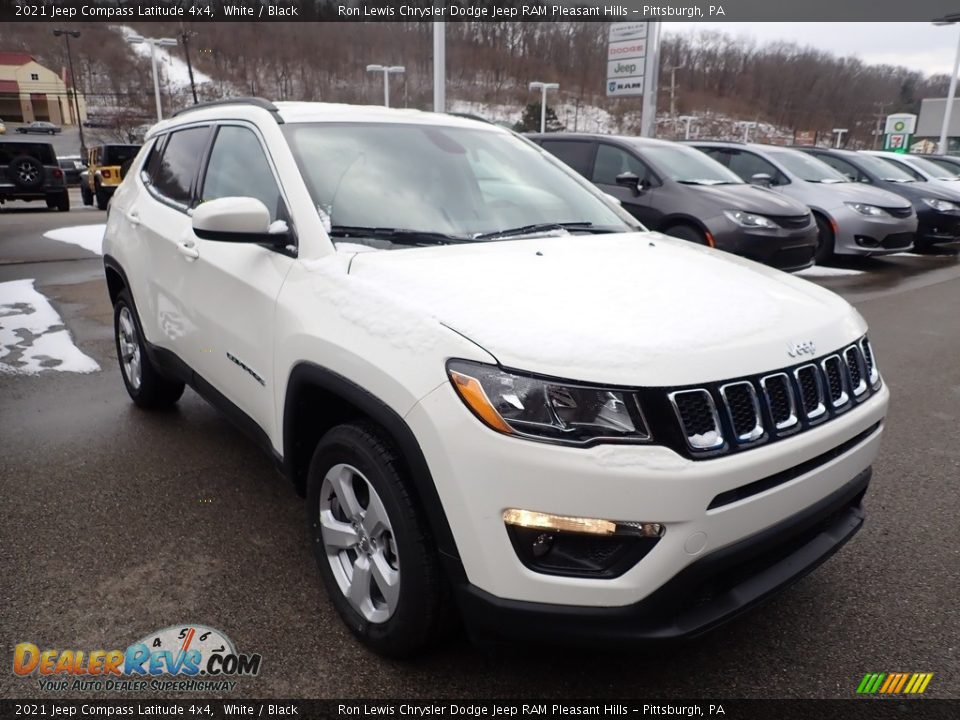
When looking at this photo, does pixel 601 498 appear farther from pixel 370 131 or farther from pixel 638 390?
pixel 370 131

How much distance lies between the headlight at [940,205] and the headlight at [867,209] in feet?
8.04

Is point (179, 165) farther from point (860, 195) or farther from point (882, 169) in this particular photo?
point (882, 169)

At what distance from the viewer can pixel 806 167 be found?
36.2 feet

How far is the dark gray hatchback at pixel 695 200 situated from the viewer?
7578 mm

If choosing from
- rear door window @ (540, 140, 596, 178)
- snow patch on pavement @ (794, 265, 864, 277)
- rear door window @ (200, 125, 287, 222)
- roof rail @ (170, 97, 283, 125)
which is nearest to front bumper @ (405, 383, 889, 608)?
rear door window @ (200, 125, 287, 222)

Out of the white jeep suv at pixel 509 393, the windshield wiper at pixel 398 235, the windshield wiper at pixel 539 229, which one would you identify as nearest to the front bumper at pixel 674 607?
the white jeep suv at pixel 509 393

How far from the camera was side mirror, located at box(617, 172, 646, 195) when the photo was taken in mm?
7728

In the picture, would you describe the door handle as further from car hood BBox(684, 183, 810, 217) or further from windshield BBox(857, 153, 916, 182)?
windshield BBox(857, 153, 916, 182)

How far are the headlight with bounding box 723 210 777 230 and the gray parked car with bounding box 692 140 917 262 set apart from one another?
1.82 meters

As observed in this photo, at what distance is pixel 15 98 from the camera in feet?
246

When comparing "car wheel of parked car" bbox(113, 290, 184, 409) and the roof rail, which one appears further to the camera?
"car wheel of parked car" bbox(113, 290, 184, 409)

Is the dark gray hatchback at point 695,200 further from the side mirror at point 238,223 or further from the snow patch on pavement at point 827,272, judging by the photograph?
the side mirror at point 238,223

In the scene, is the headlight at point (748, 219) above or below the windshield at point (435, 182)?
below

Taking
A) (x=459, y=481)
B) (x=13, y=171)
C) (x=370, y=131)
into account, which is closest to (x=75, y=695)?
(x=459, y=481)
